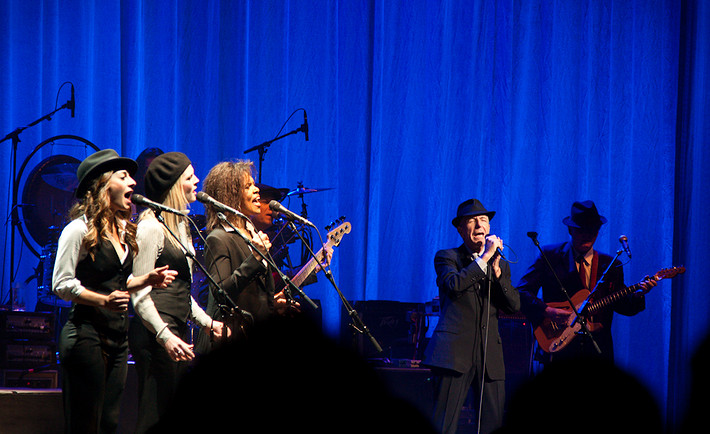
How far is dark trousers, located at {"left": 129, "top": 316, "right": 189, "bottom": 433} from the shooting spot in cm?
312

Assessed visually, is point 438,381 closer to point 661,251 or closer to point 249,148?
point 249,148

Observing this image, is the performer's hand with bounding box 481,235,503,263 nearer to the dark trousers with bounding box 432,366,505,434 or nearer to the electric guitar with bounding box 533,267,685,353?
the dark trousers with bounding box 432,366,505,434

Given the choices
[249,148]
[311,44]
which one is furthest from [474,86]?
[249,148]

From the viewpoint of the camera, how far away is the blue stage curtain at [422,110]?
6.42 m

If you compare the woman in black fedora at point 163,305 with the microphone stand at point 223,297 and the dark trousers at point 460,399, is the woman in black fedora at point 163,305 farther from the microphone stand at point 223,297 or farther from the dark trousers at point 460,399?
the dark trousers at point 460,399

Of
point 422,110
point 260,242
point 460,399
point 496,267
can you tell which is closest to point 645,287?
point 496,267

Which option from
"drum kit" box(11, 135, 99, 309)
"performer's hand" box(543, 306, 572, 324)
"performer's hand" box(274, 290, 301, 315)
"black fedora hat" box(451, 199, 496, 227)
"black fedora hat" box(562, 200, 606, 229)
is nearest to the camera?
"performer's hand" box(274, 290, 301, 315)

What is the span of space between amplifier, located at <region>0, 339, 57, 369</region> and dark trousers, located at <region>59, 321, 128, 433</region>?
98.2 inches

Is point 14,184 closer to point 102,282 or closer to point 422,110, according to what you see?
point 102,282

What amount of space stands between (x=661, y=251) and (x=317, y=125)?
351 centimetres

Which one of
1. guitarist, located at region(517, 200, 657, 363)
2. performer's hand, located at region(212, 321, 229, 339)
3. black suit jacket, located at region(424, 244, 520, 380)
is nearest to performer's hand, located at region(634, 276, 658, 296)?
guitarist, located at region(517, 200, 657, 363)

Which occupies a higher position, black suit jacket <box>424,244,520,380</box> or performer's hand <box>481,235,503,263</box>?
performer's hand <box>481,235,503,263</box>

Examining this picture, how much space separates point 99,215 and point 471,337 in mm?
2296

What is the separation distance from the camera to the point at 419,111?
703 centimetres
